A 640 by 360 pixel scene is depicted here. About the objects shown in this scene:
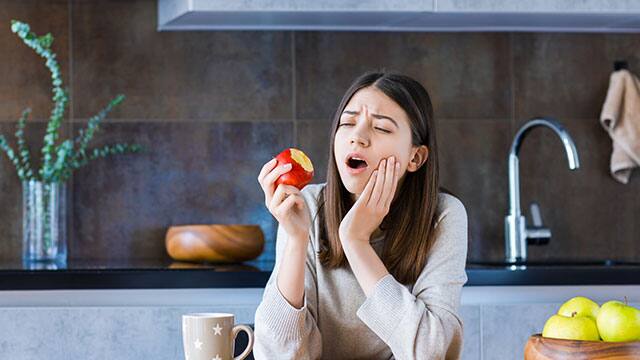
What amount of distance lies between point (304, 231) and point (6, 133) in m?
1.52

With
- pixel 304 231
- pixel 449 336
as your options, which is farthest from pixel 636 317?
pixel 304 231

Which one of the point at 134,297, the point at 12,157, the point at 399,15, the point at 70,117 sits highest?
the point at 399,15

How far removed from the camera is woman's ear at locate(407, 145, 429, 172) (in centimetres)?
182

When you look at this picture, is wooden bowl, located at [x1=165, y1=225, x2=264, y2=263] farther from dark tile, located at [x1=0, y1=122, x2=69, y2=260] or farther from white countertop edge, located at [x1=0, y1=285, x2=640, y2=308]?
dark tile, located at [x1=0, y1=122, x2=69, y2=260]

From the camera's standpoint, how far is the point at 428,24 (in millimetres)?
2936

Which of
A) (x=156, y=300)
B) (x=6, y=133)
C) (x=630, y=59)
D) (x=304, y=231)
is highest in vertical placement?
(x=630, y=59)

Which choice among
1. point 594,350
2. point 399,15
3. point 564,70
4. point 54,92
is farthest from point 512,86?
point 594,350

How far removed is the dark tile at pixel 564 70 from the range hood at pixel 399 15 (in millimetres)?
55

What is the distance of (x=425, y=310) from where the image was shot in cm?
166

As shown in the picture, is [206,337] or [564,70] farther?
[564,70]

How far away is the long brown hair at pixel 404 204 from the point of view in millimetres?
1780

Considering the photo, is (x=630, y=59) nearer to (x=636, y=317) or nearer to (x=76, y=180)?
(x=76, y=180)

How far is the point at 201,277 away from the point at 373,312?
Result: 0.82 meters

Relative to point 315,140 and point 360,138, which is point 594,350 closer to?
point 360,138
